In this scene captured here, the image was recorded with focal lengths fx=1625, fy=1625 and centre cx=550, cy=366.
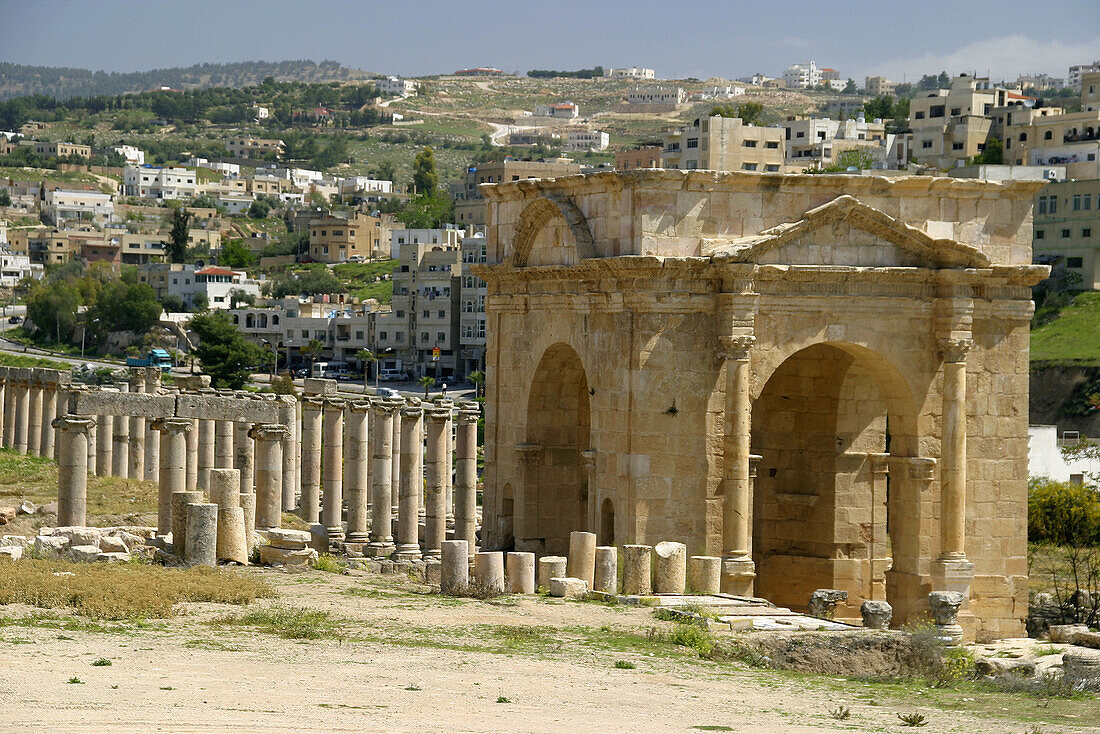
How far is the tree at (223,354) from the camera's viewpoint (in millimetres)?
96438

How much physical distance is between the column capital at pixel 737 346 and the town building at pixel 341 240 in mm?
137138

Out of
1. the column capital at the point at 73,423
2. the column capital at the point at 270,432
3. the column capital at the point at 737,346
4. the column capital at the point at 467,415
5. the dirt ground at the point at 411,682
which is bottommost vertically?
the dirt ground at the point at 411,682

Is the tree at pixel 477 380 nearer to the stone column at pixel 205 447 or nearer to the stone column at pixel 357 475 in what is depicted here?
the stone column at pixel 205 447

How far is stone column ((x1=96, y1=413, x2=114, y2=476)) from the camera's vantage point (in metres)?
45.8

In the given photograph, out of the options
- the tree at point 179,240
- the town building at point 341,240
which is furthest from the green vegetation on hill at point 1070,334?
the tree at point 179,240

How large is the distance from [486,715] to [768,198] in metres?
13.2

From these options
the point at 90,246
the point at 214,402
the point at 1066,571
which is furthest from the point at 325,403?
the point at 90,246

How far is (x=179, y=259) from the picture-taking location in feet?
503

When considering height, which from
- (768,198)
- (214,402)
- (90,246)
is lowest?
(214,402)

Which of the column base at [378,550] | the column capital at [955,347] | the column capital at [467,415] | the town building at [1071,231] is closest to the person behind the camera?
the column capital at [955,347]

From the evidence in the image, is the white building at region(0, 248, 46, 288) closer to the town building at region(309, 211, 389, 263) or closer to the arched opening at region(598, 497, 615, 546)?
the town building at region(309, 211, 389, 263)

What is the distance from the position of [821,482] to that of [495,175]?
132614mm

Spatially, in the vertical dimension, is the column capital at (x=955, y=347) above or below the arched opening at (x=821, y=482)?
above

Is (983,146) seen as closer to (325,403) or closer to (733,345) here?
(325,403)
